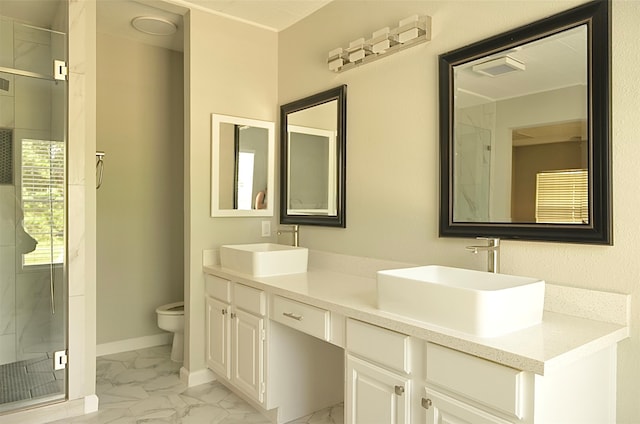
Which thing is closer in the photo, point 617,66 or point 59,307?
point 617,66

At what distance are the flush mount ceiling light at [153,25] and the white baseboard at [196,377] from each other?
247 cm

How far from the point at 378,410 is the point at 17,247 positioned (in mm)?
2216

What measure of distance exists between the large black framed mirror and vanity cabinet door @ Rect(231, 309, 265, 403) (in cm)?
115

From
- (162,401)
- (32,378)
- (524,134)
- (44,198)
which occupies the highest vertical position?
(524,134)

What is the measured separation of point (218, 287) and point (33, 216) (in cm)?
114

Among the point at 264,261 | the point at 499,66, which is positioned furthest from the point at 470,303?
the point at 264,261

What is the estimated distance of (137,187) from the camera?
3621 mm

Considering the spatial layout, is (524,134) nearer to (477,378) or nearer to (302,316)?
(477,378)

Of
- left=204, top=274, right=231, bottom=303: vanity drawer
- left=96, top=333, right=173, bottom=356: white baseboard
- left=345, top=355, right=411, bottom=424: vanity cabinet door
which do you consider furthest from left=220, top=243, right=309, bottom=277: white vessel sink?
left=96, top=333, right=173, bottom=356: white baseboard

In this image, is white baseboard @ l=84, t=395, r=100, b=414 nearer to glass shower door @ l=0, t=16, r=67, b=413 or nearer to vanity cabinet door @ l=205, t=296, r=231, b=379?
glass shower door @ l=0, t=16, r=67, b=413

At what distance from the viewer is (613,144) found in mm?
1567

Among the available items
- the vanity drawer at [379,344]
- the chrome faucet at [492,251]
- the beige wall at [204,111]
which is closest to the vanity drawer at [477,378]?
the vanity drawer at [379,344]

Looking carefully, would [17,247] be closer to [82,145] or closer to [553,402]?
[82,145]

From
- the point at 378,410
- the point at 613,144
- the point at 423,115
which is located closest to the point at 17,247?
the point at 378,410
